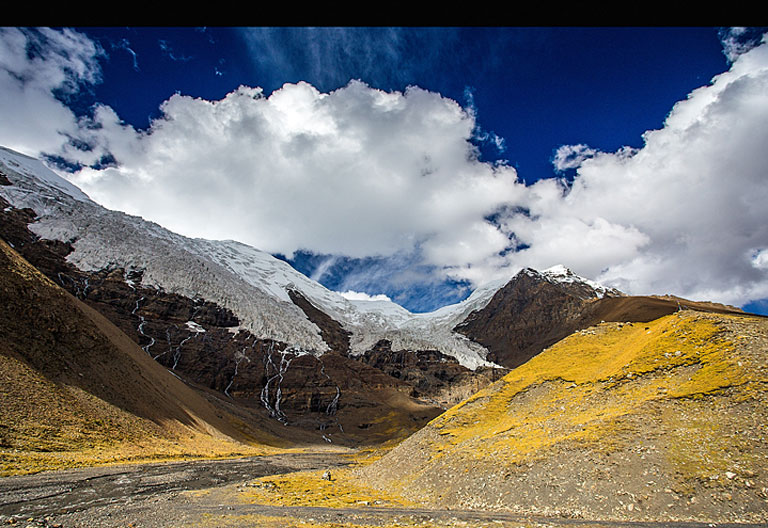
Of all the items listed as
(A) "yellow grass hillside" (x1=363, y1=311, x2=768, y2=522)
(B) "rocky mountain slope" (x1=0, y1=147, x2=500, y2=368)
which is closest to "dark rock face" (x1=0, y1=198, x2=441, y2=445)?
(B) "rocky mountain slope" (x1=0, y1=147, x2=500, y2=368)

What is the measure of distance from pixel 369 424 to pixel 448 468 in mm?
108527

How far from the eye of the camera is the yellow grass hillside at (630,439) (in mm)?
15172

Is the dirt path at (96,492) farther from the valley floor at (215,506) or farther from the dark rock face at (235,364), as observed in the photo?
the dark rock face at (235,364)

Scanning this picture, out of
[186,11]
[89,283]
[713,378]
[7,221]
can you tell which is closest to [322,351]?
[89,283]

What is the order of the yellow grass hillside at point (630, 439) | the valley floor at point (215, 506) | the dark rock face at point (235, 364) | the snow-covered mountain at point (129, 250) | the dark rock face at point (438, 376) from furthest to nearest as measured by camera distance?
the dark rock face at point (438, 376) → the snow-covered mountain at point (129, 250) → the dark rock face at point (235, 364) → the valley floor at point (215, 506) → the yellow grass hillside at point (630, 439)

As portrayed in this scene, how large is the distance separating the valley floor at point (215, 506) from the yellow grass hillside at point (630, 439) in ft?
3.28

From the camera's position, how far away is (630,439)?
1777 centimetres

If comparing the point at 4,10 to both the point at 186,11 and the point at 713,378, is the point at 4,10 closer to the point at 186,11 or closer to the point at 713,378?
the point at 186,11

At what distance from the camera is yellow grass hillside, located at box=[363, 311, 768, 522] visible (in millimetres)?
15172

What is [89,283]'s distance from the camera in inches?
4870

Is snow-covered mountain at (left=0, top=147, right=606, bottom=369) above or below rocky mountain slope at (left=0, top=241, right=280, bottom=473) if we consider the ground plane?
above

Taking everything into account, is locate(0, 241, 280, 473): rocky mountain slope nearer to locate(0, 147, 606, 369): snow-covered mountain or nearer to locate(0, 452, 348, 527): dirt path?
locate(0, 452, 348, 527): dirt path

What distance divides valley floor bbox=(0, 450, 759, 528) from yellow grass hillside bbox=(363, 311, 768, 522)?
999 mm

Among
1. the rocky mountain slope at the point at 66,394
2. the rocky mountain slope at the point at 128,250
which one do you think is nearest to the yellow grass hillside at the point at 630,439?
the rocky mountain slope at the point at 66,394
